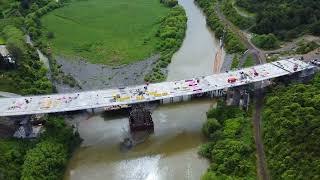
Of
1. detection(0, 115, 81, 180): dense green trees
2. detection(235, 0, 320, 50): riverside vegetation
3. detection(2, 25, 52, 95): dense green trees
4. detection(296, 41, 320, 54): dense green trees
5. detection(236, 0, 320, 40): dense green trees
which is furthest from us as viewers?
detection(236, 0, 320, 40): dense green trees

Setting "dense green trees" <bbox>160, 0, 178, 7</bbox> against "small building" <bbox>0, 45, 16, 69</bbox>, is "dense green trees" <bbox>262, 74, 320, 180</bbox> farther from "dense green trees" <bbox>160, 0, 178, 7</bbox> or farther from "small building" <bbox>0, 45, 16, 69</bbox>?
"dense green trees" <bbox>160, 0, 178, 7</bbox>

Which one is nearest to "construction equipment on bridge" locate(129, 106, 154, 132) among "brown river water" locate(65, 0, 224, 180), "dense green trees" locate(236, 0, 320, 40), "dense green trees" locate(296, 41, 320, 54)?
"brown river water" locate(65, 0, 224, 180)

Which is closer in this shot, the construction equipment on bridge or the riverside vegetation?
the construction equipment on bridge

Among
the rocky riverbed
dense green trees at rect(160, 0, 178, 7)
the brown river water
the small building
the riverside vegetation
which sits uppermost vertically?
dense green trees at rect(160, 0, 178, 7)

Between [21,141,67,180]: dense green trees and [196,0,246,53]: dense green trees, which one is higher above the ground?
[196,0,246,53]: dense green trees

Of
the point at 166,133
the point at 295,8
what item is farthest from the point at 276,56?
the point at 166,133

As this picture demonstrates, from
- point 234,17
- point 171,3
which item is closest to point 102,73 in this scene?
point 234,17

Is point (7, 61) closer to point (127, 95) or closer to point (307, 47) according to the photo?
point (127, 95)
